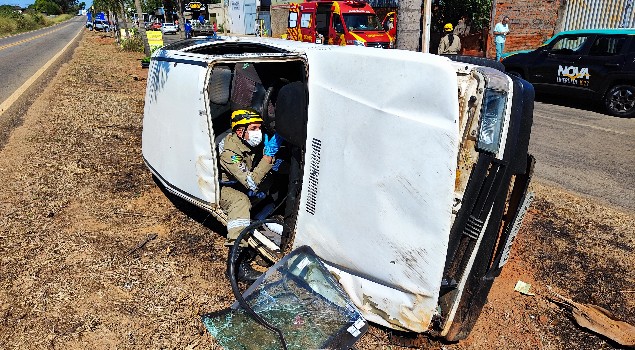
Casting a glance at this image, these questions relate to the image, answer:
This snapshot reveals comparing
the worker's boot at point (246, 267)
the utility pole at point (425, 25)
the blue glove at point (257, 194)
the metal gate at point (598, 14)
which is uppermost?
the metal gate at point (598, 14)

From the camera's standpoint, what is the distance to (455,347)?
2.80m

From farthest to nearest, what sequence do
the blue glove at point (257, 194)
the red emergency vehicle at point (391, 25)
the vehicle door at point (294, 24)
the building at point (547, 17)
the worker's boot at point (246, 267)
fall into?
the vehicle door at point (294, 24) → the red emergency vehicle at point (391, 25) → the building at point (547, 17) → the blue glove at point (257, 194) → the worker's boot at point (246, 267)

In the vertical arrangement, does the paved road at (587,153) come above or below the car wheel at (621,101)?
below

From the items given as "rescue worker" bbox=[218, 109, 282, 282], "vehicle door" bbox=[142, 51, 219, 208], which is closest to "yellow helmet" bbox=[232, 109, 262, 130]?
"rescue worker" bbox=[218, 109, 282, 282]

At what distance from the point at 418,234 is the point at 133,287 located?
7.27 feet

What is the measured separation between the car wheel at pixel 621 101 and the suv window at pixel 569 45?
1.21 m

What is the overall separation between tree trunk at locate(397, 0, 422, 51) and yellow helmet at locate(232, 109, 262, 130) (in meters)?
4.33

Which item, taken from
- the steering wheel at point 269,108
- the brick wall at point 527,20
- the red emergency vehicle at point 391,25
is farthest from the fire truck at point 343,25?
the steering wheel at point 269,108

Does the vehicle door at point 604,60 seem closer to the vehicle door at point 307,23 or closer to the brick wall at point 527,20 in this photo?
Answer: the brick wall at point 527,20

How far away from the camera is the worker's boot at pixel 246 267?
3439 mm

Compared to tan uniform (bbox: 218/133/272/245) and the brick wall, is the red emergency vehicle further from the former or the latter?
tan uniform (bbox: 218/133/272/245)

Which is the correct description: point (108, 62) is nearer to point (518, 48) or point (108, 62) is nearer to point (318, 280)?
point (518, 48)

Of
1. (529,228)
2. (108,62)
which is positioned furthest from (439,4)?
(529,228)

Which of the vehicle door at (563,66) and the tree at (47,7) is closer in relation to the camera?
the vehicle door at (563,66)
